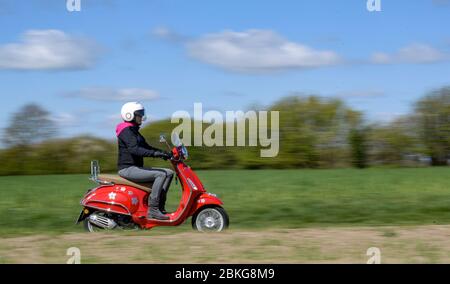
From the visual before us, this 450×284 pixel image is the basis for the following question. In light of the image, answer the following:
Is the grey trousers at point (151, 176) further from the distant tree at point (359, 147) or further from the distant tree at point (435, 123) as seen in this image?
the distant tree at point (435, 123)

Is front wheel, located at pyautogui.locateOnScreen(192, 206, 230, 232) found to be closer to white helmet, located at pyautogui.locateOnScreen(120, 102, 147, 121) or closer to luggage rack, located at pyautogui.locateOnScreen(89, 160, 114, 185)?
luggage rack, located at pyautogui.locateOnScreen(89, 160, 114, 185)

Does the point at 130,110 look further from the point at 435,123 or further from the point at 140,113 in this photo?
the point at 435,123

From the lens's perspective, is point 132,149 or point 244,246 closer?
point 244,246

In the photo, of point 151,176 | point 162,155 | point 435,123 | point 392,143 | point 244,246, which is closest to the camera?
point 244,246

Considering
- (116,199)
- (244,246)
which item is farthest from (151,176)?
(244,246)

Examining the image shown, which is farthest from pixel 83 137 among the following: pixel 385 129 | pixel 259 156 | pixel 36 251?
pixel 36 251

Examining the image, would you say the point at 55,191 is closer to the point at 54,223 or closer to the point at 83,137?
the point at 54,223

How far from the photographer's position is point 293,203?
16.7 metres

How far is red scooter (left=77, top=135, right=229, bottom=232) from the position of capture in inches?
423

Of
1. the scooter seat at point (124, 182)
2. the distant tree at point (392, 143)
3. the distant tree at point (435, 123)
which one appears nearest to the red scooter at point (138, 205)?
the scooter seat at point (124, 182)

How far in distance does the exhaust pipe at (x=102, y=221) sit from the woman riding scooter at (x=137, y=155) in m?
0.60

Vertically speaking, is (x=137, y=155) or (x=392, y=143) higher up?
(x=137, y=155)

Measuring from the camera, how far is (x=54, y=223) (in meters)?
13.1

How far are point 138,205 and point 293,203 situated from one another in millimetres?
6528
